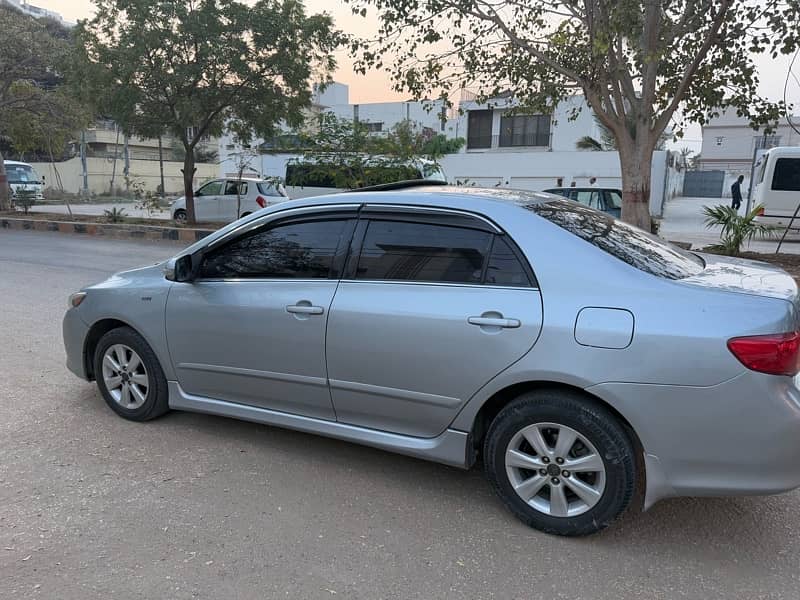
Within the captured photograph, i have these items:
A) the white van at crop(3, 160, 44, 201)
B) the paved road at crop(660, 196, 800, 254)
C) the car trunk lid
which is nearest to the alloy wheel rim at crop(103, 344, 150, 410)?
the car trunk lid

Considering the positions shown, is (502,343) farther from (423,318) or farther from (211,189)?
(211,189)

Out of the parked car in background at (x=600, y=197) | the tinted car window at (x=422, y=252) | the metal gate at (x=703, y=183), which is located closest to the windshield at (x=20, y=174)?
the parked car in background at (x=600, y=197)

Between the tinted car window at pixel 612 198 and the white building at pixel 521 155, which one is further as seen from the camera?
the white building at pixel 521 155

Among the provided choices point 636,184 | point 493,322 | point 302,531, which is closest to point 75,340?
point 302,531

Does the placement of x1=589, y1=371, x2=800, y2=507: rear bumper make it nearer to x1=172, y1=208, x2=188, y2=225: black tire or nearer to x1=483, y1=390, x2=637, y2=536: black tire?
x1=483, y1=390, x2=637, y2=536: black tire

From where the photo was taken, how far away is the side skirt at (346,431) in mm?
3146

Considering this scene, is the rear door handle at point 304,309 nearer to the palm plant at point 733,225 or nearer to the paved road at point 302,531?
the paved road at point 302,531

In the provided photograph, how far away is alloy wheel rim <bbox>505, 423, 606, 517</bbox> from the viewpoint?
2.84 m

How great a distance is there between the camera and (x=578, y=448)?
2.87 m

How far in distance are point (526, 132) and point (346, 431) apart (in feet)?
117

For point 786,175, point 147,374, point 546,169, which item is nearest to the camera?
point 147,374

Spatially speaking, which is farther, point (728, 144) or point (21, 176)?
point (728, 144)

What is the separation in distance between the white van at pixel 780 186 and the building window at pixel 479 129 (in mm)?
20564

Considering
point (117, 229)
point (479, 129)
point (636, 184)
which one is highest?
point (479, 129)
